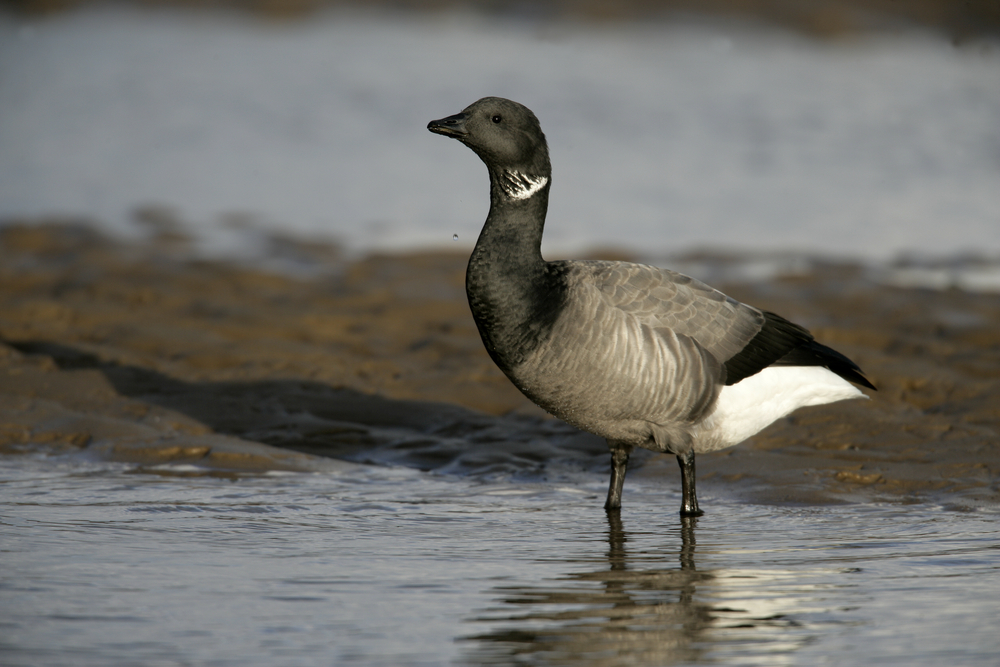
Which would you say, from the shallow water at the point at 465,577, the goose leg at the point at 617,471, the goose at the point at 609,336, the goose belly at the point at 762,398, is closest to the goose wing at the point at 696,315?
the goose at the point at 609,336

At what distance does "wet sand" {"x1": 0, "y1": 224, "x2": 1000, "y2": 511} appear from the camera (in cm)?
791

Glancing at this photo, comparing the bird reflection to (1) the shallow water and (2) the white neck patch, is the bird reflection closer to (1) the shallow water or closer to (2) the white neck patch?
(1) the shallow water

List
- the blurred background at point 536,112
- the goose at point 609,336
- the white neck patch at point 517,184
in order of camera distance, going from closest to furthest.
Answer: the goose at point 609,336 < the white neck patch at point 517,184 < the blurred background at point 536,112

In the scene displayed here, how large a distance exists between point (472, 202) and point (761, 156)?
5.36 metres

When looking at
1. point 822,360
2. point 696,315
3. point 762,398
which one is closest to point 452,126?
point 696,315

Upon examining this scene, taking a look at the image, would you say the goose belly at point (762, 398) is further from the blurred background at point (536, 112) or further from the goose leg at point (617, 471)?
the blurred background at point (536, 112)

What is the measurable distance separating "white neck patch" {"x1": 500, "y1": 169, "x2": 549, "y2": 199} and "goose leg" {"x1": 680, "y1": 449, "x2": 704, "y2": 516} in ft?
6.01

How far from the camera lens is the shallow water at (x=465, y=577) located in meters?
4.47

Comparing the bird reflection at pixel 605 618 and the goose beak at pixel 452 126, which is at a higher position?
the goose beak at pixel 452 126

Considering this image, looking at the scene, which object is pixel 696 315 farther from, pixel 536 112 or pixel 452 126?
pixel 536 112

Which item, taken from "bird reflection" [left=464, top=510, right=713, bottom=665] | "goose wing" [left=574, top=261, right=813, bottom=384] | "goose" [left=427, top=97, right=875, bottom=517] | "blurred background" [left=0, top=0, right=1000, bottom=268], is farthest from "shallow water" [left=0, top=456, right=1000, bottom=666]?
"blurred background" [left=0, top=0, right=1000, bottom=268]

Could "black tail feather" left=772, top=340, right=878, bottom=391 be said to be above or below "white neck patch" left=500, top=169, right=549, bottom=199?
below

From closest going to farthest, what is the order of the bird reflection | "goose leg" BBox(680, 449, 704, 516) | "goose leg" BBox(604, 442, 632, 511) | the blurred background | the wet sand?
the bird reflection
"goose leg" BBox(680, 449, 704, 516)
"goose leg" BBox(604, 442, 632, 511)
the wet sand
the blurred background

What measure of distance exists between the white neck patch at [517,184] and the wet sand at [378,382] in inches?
87.7
